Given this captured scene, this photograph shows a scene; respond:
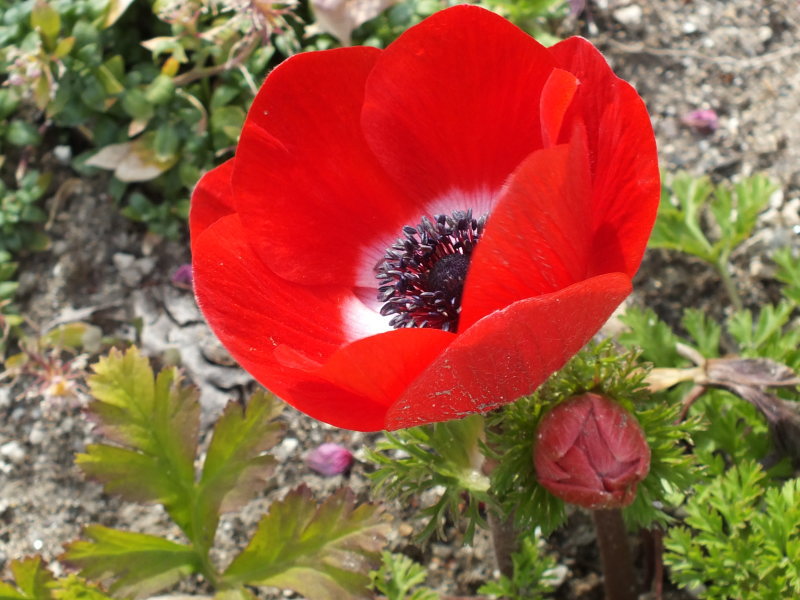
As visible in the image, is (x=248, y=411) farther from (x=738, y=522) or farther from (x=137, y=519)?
(x=738, y=522)

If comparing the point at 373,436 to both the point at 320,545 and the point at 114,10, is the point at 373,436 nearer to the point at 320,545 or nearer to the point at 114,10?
the point at 320,545

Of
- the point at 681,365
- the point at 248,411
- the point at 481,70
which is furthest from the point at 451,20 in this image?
the point at 681,365

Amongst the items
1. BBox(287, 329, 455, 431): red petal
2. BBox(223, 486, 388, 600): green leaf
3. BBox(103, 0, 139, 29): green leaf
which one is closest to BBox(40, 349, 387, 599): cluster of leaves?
BBox(223, 486, 388, 600): green leaf

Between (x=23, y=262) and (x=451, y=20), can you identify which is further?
(x=23, y=262)

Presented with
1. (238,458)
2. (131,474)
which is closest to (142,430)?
(131,474)

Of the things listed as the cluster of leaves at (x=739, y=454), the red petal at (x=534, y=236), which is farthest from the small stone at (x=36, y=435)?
the red petal at (x=534, y=236)

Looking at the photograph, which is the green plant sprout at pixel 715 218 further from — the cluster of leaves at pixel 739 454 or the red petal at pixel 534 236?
the red petal at pixel 534 236
